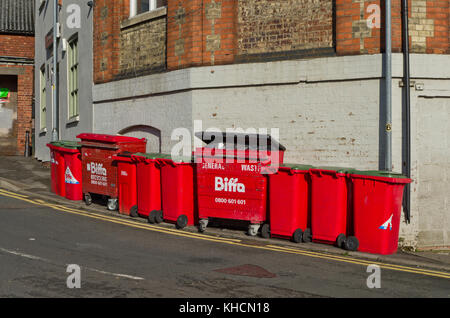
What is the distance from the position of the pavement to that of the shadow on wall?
6.65ft

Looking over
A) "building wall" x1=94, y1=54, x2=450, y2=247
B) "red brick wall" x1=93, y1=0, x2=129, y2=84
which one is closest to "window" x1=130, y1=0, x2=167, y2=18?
"red brick wall" x1=93, y1=0, x2=129, y2=84

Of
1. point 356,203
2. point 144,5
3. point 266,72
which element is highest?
point 144,5

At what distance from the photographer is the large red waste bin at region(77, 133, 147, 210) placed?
12781 mm

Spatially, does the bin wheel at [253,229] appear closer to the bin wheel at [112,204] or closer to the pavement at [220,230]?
the pavement at [220,230]

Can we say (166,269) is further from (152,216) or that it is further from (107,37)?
(107,37)

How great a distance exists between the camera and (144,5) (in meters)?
15.8

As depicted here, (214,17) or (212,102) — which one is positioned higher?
(214,17)

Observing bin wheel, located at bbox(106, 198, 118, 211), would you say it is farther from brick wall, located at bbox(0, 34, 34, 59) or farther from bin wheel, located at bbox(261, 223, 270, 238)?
brick wall, located at bbox(0, 34, 34, 59)

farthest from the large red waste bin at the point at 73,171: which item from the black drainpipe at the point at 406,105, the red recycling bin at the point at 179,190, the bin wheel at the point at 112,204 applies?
the black drainpipe at the point at 406,105
